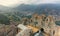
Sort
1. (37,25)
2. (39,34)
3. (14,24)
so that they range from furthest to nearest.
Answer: (14,24) < (37,25) < (39,34)

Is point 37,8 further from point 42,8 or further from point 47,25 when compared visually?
point 47,25

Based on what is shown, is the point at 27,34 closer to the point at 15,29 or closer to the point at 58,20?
the point at 15,29

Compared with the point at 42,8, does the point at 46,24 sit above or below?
below

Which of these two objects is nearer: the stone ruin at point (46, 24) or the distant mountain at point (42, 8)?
the stone ruin at point (46, 24)

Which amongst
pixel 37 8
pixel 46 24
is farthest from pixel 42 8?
pixel 46 24

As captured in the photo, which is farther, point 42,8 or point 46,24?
point 42,8

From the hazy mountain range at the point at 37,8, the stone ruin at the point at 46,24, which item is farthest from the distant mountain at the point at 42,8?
the stone ruin at the point at 46,24

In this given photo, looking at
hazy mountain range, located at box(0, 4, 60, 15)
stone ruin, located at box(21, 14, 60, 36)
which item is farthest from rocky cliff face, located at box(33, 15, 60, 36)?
hazy mountain range, located at box(0, 4, 60, 15)

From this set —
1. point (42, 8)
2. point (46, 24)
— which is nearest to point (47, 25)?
point (46, 24)

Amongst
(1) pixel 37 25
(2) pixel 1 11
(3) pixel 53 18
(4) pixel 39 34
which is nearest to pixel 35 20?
(1) pixel 37 25

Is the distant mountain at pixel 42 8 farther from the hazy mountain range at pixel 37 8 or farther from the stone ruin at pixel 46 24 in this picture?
the stone ruin at pixel 46 24

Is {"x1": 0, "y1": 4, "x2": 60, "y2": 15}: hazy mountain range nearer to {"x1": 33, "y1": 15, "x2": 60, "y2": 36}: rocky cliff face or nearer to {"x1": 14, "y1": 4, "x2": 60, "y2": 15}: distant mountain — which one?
{"x1": 14, "y1": 4, "x2": 60, "y2": 15}: distant mountain
